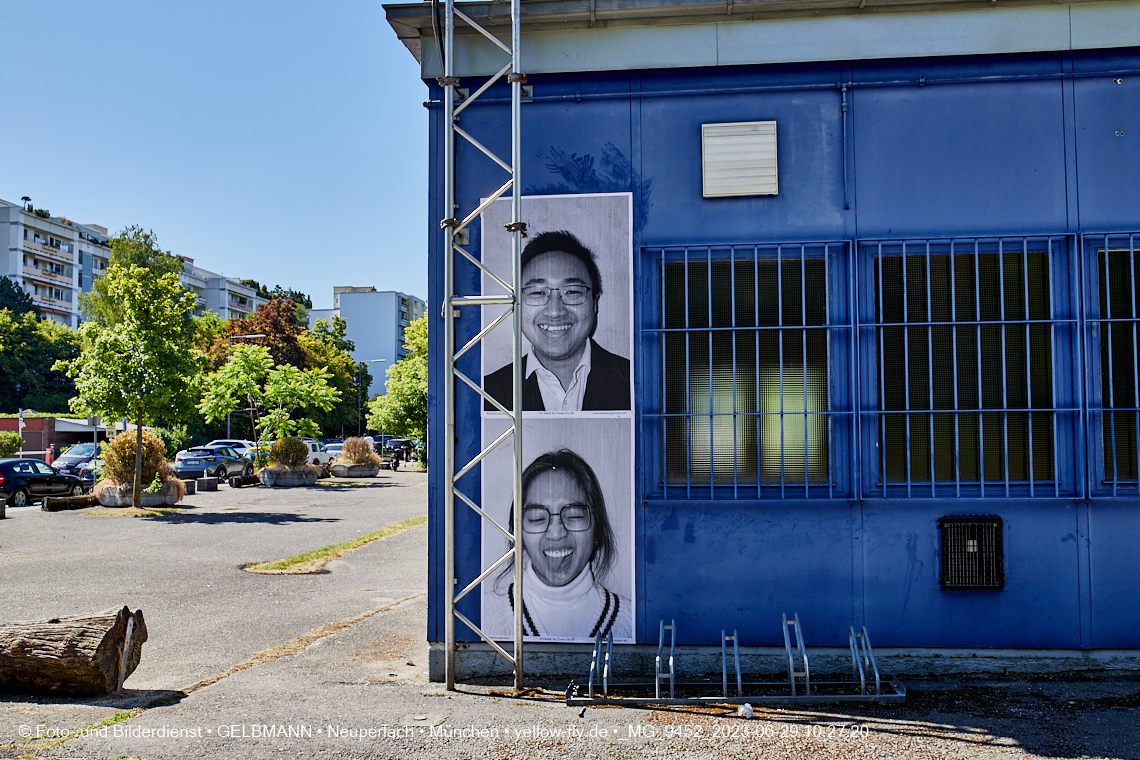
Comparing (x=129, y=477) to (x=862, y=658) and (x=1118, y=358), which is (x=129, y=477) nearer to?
(x=862, y=658)

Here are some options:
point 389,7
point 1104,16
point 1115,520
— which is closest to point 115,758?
point 389,7

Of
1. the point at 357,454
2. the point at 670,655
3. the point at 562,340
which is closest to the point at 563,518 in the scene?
the point at 670,655

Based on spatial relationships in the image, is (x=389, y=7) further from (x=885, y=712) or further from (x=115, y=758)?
(x=885, y=712)

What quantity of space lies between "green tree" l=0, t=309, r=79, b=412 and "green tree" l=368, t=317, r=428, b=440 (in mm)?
30002

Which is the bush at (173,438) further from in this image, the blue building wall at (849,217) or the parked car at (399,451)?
the blue building wall at (849,217)

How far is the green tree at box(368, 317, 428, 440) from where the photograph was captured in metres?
36.0

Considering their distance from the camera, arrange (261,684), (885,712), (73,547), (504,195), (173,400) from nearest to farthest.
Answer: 1. (885,712)
2. (261,684)
3. (504,195)
4. (73,547)
5. (173,400)

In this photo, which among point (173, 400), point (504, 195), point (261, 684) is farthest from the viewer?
point (173, 400)

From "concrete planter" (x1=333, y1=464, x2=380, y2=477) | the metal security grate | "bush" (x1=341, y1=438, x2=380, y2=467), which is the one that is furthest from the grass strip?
"bush" (x1=341, y1=438, x2=380, y2=467)

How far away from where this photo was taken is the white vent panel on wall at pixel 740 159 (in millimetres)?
6348

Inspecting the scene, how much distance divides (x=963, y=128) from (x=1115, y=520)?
3.12 meters

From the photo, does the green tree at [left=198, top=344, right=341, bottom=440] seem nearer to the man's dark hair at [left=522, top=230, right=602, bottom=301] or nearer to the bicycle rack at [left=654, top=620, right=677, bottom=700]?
the man's dark hair at [left=522, top=230, right=602, bottom=301]

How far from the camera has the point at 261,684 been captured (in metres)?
6.08

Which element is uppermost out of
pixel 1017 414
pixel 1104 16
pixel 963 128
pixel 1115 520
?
pixel 1104 16
